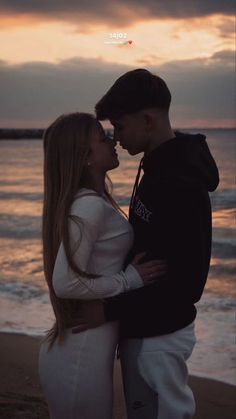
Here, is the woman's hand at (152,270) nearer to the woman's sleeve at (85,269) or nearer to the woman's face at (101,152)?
the woman's sleeve at (85,269)

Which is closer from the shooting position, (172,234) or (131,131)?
(172,234)

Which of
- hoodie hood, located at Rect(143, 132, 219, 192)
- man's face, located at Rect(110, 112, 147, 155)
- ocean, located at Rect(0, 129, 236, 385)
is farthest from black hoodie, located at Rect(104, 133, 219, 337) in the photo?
ocean, located at Rect(0, 129, 236, 385)

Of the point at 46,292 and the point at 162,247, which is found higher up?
the point at 162,247

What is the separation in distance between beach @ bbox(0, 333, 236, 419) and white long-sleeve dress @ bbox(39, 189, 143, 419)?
5.71ft

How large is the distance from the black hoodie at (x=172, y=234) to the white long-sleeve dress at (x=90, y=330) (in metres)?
0.07

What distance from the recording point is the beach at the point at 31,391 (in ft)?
14.4

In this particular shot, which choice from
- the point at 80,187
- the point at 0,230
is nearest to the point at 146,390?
the point at 80,187

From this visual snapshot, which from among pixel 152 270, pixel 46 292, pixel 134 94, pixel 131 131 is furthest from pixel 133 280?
pixel 46 292

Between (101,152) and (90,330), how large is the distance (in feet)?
2.54

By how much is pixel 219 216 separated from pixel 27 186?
14.0 metres

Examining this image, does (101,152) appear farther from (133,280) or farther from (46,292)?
(46,292)

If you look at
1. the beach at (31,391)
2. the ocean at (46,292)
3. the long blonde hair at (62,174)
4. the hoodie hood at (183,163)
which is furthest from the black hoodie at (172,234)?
the ocean at (46,292)

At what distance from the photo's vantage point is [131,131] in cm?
276

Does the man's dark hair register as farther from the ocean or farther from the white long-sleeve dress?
the ocean
